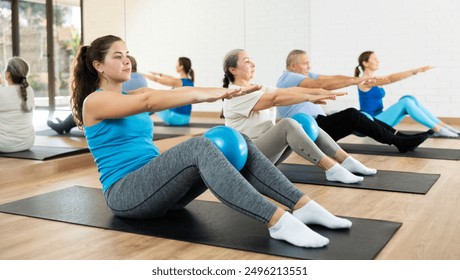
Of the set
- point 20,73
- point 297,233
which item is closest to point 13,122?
point 20,73

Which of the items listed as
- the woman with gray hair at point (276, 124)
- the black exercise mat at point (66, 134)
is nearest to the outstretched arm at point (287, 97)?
the woman with gray hair at point (276, 124)

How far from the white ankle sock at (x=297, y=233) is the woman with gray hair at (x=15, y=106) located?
9.57 feet

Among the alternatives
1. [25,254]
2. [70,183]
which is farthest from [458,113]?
[25,254]

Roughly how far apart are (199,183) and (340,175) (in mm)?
1280

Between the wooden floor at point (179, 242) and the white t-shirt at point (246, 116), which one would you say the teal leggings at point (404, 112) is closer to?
the wooden floor at point (179, 242)

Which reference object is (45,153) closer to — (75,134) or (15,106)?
(15,106)

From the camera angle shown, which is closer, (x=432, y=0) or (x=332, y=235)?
(x=332, y=235)

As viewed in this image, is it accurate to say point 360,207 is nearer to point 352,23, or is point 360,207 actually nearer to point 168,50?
point 352,23

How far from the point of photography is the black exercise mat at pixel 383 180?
3086 mm

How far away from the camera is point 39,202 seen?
9.11ft

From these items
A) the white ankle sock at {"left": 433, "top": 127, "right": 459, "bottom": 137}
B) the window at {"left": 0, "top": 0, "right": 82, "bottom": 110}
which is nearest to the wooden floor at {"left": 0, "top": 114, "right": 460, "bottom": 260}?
the white ankle sock at {"left": 433, "top": 127, "right": 459, "bottom": 137}

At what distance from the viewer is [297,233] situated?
1919 mm

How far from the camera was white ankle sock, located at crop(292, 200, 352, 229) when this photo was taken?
2.09 m
